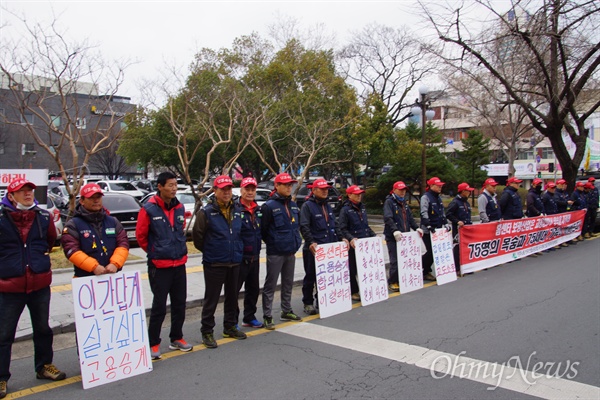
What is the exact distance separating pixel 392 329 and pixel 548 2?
468 inches

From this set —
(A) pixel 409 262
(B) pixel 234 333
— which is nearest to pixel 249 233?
(B) pixel 234 333

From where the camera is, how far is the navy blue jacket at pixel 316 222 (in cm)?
676

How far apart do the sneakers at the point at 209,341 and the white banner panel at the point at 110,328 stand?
0.79 metres

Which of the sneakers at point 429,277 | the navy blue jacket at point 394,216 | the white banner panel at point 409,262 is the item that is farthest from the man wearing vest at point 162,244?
the sneakers at point 429,277

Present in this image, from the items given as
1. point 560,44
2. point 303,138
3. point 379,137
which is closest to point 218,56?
point 303,138

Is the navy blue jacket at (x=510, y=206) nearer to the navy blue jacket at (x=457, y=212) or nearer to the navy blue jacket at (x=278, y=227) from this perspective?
the navy blue jacket at (x=457, y=212)

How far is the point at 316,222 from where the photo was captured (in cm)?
692

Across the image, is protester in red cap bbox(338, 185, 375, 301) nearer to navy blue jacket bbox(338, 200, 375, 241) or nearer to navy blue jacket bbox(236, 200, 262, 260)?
navy blue jacket bbox(338, 200, 375, 241)

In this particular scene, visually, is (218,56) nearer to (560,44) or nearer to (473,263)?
(560,44)

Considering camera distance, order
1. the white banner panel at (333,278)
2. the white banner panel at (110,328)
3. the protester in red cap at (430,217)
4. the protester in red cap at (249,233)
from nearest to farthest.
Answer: the white banner panel at (110,328), the protester in red cap at (249,233), the white banner panel at (333,278), the protester in red cap at (430,217)

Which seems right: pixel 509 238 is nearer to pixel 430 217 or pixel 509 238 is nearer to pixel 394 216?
pixel 430 217

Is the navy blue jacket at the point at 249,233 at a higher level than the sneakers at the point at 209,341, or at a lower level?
higher

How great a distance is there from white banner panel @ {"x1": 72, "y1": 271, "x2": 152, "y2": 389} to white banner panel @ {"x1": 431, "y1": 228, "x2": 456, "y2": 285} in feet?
18.9
